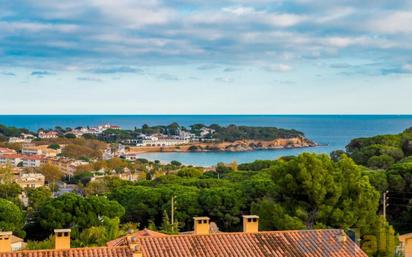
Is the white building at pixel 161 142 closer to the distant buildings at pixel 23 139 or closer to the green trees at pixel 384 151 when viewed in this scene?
the distant buildings at pixel 23 139

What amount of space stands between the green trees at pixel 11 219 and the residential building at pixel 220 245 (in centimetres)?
1803

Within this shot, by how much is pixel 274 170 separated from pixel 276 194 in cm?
92

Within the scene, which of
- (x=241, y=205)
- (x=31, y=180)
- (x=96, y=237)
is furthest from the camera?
(x=31, y=180)

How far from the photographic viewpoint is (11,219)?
30.6 meters

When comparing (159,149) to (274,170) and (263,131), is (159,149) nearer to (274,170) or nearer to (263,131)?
(263,131)

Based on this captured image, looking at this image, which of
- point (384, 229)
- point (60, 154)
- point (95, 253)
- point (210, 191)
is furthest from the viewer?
point (60, 154)

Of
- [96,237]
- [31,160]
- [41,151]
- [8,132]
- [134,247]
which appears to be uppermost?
[134,247]

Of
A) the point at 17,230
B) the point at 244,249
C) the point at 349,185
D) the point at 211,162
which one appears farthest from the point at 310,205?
the point at 211,162

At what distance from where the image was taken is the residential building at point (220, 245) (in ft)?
40.2

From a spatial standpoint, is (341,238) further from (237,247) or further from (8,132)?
(8,132)

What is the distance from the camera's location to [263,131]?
540 feet

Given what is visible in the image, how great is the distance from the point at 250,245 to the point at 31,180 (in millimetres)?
61133

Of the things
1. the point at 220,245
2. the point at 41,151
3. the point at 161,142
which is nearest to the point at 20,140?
the point at 41,151

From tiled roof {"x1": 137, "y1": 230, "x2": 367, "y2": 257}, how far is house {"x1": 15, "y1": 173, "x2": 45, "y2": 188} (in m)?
56.7
